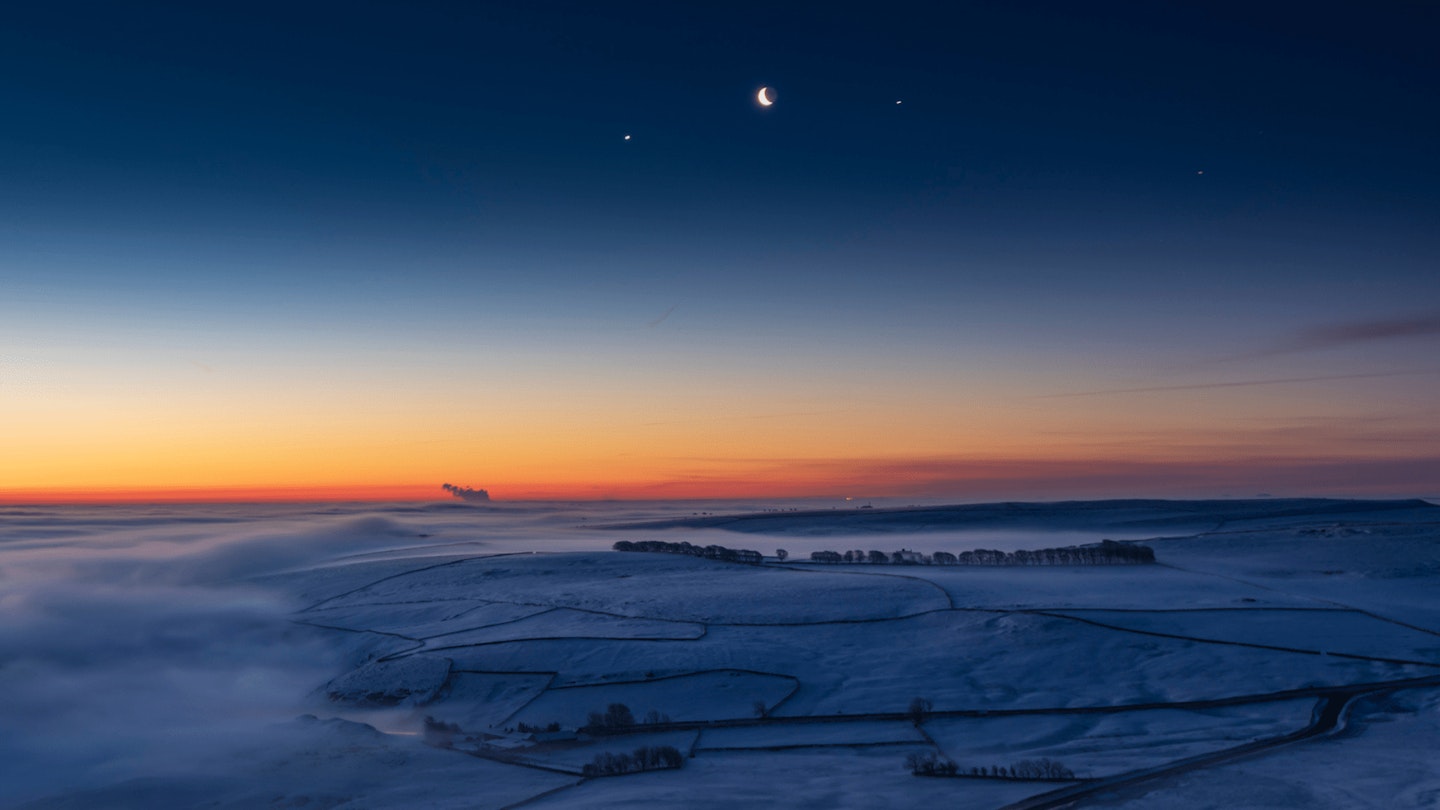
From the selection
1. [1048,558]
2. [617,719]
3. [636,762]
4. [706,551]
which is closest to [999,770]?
[636,762]

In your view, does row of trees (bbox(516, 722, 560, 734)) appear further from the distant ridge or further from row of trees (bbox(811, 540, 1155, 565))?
the distant ridge

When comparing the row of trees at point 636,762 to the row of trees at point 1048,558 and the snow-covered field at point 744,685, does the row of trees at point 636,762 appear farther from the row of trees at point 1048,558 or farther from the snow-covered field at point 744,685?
the row of trees at point 1048,558

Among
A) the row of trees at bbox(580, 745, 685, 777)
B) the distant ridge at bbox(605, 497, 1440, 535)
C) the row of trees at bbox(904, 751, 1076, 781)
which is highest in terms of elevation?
the row of trees at bbox(904, 751, 1076, 781)

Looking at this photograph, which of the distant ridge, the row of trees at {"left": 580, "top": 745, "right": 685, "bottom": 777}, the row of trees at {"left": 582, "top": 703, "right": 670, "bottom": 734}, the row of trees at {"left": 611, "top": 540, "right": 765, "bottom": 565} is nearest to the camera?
the row of trees at {"left": 580, "top": 745, "right": 685, "bottom": 777}

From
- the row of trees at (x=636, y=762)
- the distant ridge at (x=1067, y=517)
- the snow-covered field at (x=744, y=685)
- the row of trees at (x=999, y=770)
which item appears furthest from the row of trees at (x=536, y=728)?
the distant ridge at (x=1067, y=517)

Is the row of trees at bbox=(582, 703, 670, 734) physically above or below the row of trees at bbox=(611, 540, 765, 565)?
below

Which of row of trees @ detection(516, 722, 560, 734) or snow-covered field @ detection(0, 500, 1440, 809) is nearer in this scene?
snow-covered field @ detection(0, 500, 1440, 809)

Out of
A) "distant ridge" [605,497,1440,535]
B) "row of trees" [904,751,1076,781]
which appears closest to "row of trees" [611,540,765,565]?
"row of trees" [904,751,1076,781]
